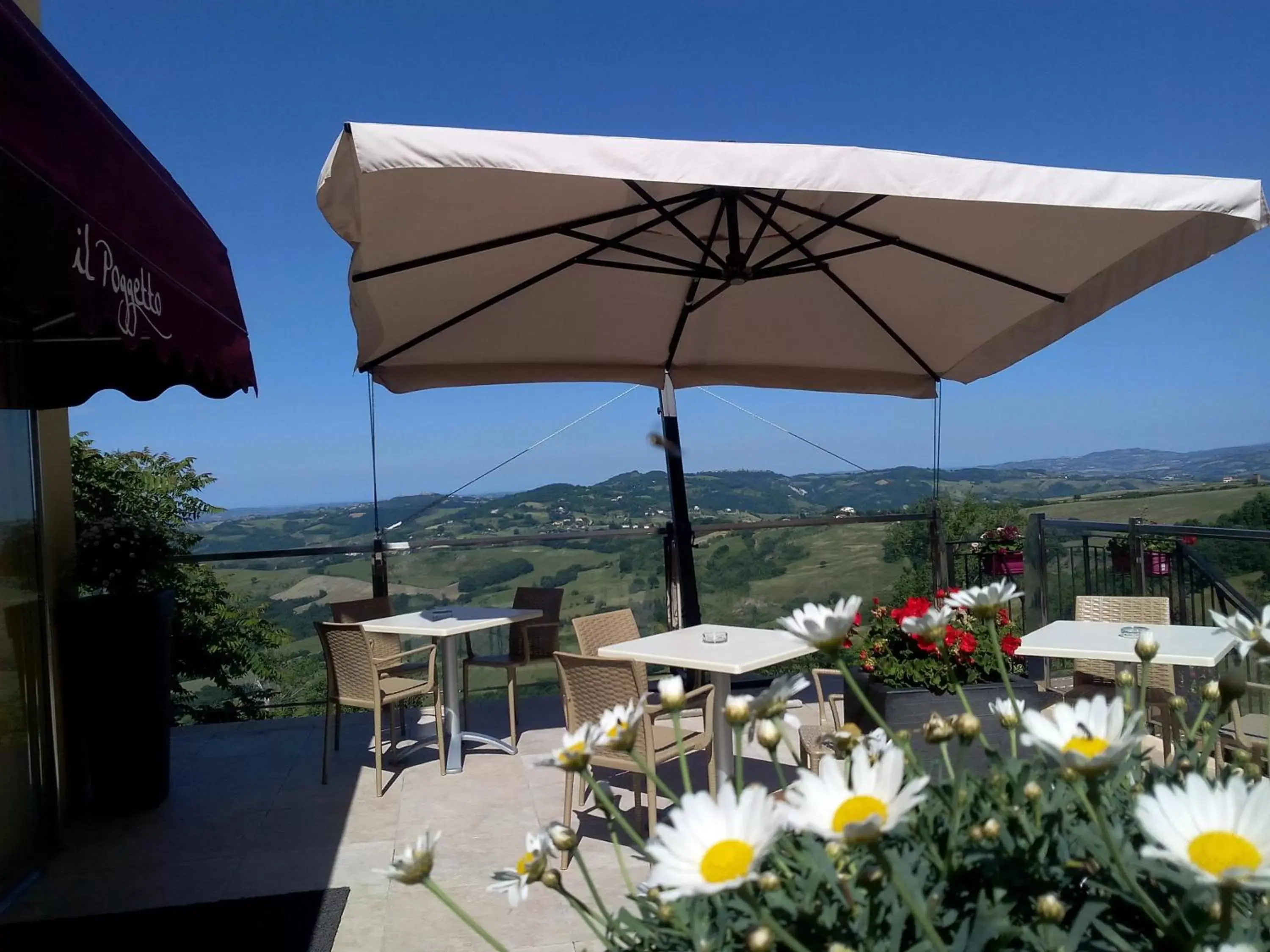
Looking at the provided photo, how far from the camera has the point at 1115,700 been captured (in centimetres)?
70

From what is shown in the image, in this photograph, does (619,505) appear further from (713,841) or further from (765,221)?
(713,841)

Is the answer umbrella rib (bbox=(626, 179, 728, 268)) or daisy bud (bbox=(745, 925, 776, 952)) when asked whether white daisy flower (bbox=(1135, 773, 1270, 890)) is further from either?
umbrella rib (bbox=(626, 179, 728, 268))

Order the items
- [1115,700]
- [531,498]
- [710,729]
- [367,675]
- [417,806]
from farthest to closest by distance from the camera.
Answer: [531,498], [367,675], [417,806], [710,729], [1115,700]

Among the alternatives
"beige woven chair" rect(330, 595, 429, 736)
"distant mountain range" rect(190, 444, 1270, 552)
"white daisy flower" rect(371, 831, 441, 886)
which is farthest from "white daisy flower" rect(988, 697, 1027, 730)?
"distant mountain range" rect(190, 444, 1270, 552)

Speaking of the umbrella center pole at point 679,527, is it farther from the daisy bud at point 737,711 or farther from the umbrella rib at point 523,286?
the daisy bud at point 737,711

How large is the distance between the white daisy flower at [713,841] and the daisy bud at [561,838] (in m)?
0.11

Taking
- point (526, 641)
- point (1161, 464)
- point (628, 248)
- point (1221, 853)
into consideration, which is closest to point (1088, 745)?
point (1221, 853)

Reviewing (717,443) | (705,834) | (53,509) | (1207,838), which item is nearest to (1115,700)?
(1207,838)

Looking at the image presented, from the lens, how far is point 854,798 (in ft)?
2.24

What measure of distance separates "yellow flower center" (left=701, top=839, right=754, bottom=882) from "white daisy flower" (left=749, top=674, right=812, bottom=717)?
0.19 metres

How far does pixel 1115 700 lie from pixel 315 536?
6166 mm

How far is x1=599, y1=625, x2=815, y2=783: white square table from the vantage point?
347 centimetres

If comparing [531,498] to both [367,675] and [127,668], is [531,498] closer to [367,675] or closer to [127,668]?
[367,675]

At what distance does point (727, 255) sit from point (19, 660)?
3.52 metres
